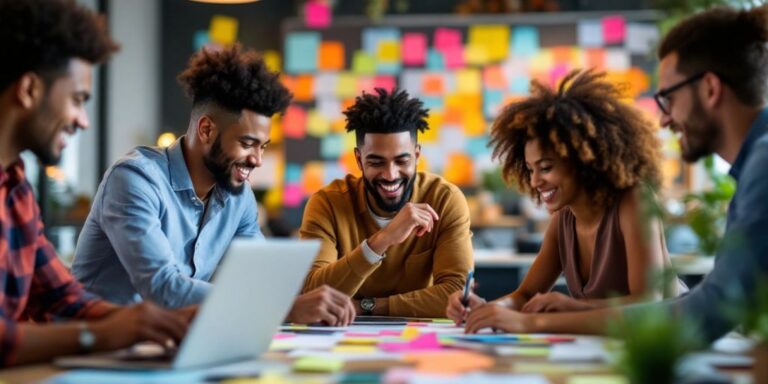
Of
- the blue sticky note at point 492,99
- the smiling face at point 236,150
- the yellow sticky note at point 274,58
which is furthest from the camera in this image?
the yellow sticky note at point 274,58

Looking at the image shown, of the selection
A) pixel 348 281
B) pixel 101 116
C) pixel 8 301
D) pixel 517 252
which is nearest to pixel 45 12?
pixel 8 301

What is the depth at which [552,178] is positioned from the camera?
7.89 ft

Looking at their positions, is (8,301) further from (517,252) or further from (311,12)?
(311,12)

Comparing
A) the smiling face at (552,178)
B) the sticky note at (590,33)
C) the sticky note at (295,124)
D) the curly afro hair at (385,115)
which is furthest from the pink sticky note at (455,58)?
the smiling face at (552,178)

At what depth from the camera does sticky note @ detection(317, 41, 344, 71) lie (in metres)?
7.42

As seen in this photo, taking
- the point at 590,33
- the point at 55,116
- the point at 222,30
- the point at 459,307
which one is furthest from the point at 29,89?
the point at 222,30

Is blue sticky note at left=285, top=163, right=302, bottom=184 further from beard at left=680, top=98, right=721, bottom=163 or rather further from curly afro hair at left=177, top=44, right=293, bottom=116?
beard at left=680, top=98, right=721, bottom=163

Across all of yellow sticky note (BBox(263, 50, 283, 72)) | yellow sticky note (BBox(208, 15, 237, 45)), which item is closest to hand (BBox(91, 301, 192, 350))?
yellow sticky note (BBox(263, 50, 283, 72))

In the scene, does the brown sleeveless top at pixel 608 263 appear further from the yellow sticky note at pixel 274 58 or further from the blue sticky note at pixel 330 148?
the yellow sticky note at pixel 274 58

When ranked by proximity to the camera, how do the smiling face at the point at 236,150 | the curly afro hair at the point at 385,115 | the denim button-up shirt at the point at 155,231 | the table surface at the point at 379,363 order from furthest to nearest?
1. the curly afro hair at the point at 385,115
2. the smiling face at the point at 236,150
3. the denim button-up shirt at the point at 155,231
4. the table surface at the point at 379,363

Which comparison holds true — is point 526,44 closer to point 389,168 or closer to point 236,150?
point 389,168

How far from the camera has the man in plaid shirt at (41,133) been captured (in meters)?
1.63

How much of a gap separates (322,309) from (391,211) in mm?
838

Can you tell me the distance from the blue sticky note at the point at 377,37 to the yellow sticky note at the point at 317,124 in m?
0.64
